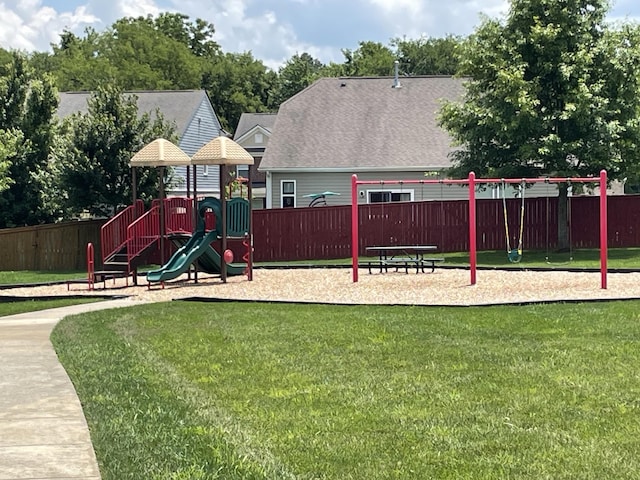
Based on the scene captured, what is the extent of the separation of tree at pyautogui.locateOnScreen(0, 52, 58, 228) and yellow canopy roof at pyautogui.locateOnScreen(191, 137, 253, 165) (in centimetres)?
1031

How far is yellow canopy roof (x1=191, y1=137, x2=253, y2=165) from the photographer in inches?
784

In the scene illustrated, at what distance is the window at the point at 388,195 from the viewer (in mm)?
32688

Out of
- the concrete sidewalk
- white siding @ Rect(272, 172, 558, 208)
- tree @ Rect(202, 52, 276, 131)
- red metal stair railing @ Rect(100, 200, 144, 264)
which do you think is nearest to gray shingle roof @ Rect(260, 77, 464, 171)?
white siding @ Rect(272, 172, 558, 208)

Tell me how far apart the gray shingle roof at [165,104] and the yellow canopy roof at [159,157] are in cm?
2116

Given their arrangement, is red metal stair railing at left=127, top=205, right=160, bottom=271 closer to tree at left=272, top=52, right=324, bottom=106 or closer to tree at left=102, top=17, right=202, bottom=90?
tree at left=102, top=17, right=202, bottom=90

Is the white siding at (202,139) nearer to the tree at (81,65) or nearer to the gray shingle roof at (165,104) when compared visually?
the gray shingle roof at (165,104)

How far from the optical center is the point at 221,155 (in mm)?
19953

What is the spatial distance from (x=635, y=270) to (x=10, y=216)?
19.5 m

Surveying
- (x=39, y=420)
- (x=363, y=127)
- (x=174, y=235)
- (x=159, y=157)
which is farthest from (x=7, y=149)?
(x=39, y=420)

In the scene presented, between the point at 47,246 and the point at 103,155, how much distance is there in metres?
3.78

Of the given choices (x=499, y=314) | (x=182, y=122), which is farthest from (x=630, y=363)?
(x=182, y=122)

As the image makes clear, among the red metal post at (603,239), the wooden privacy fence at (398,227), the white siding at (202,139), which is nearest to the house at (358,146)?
the wooden privacy fence at (398,227)

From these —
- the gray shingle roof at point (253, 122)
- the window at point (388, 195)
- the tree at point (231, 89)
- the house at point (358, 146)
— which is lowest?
the window at point (388, 195)

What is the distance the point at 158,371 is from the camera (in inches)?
325
